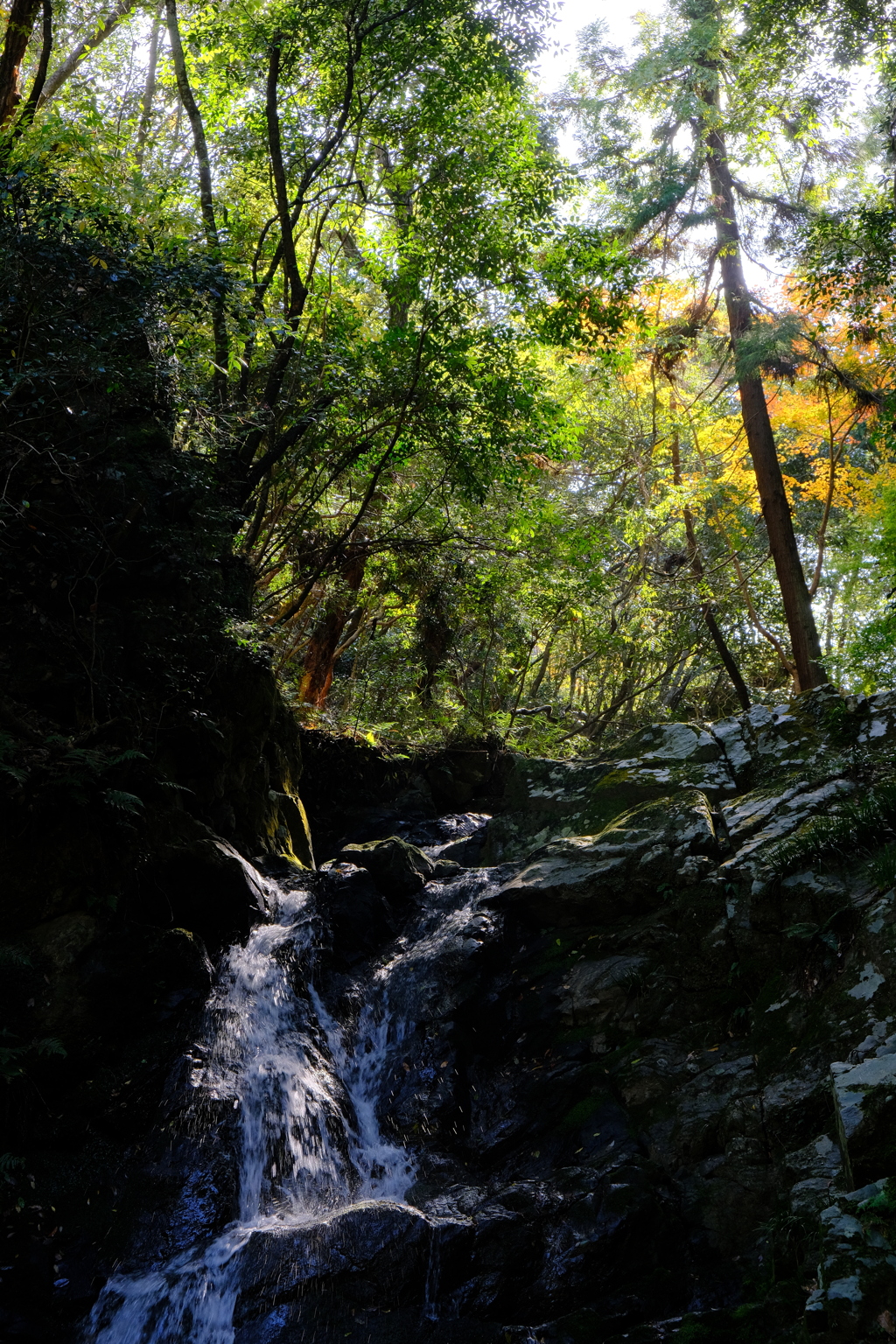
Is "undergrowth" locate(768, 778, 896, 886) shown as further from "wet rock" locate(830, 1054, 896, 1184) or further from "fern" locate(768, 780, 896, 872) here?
A: "wet rock" locate(830, 1054, 896, 1184)

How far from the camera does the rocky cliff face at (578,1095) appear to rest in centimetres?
451

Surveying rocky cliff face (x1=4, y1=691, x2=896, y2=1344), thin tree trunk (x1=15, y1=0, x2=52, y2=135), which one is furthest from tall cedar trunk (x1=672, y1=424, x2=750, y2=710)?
thin tree trunk (x1=15, y1=0, x2=52, y2=135)

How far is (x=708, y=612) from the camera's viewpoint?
15.8 m

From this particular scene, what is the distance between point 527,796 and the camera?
965 cm

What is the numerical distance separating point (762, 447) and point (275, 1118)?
39.5 ft

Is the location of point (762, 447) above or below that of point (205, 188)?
below

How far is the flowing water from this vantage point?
495 cm

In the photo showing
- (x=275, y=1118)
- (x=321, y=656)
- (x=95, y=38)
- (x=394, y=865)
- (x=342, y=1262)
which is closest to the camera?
(x=342, y=1262)

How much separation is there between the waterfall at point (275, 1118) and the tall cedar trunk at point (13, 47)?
9.50 m

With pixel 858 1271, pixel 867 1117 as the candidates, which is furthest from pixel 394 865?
pixel 858 1271

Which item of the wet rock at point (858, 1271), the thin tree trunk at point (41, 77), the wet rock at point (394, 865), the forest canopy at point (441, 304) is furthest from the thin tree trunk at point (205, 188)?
the wet rock at point (858, 1271)

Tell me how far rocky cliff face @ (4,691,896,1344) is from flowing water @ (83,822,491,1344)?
0.9 inches

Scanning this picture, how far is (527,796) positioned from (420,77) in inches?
361

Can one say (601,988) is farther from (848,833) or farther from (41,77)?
(41,77)
